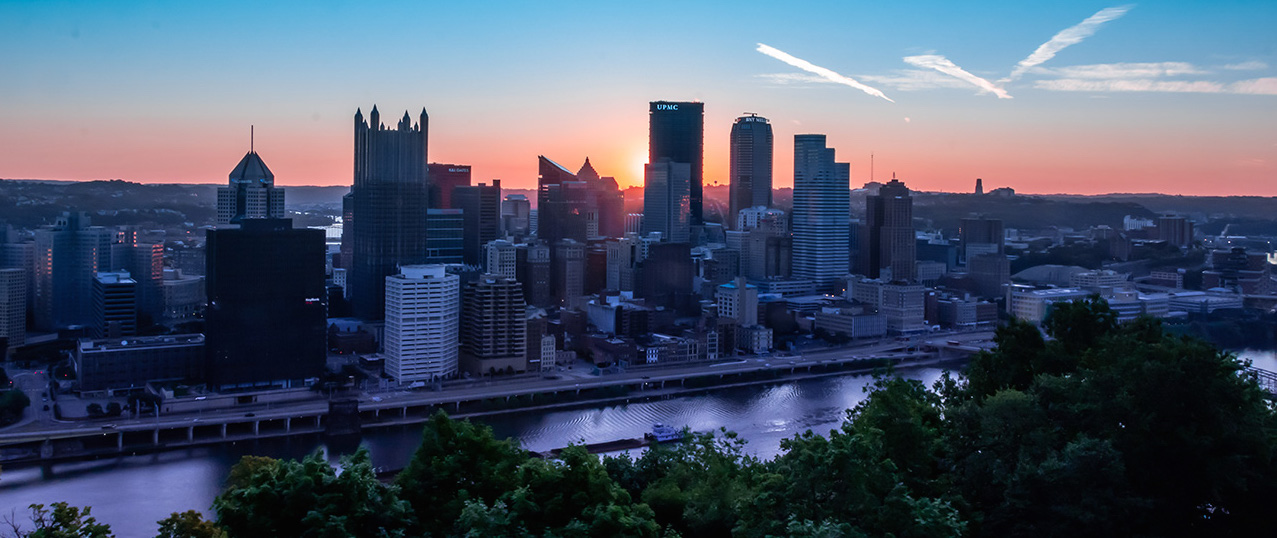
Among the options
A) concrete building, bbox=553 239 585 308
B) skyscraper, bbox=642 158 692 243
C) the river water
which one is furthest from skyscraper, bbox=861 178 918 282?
the river water

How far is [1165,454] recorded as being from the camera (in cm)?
380

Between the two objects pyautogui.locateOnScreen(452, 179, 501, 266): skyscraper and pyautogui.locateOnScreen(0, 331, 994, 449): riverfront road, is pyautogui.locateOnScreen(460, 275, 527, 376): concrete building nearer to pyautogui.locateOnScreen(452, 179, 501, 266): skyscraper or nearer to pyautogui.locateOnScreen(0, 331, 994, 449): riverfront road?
pyautogui.locateOnScreen(0, 331, 994, 449): riverfront road

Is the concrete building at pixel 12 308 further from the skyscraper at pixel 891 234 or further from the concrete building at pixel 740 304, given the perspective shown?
the skyscraper at pixel 891 234

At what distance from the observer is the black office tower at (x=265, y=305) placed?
11.6 meters

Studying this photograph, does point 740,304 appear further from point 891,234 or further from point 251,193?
point 251,193

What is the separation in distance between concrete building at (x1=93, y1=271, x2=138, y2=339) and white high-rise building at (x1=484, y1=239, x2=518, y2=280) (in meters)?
6.34

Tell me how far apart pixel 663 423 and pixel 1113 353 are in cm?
688

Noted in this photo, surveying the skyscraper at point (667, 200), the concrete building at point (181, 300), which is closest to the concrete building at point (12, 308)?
the concrete building at point (181, 300)

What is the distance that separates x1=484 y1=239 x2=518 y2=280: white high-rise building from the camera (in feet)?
62.3

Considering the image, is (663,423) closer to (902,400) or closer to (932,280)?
(902,400)

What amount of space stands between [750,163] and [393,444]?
2366 centimetres

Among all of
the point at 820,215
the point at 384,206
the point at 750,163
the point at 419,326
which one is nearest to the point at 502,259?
the point at 384,206

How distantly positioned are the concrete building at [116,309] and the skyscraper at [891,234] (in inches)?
614

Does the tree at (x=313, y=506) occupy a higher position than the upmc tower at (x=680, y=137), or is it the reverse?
the upmc tower at (x=680, y=137)
